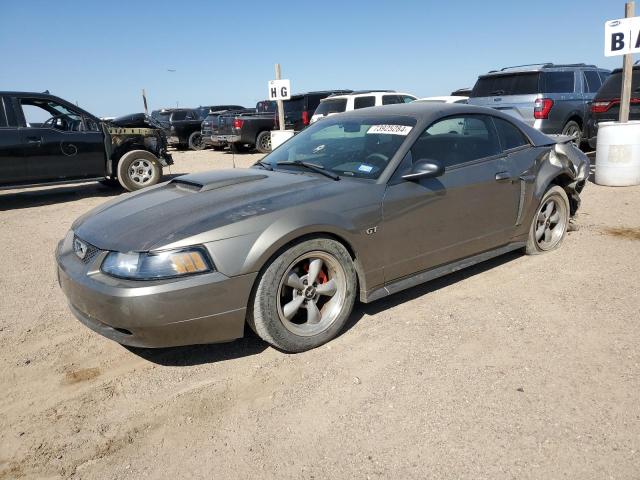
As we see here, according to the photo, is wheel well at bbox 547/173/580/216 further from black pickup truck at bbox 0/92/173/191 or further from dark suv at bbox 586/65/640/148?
black pickup truck at bbox 0/92/173/191

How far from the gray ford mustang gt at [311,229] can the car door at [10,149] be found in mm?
5933

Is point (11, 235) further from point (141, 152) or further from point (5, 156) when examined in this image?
point (141, 152)

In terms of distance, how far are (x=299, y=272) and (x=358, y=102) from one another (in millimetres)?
10713

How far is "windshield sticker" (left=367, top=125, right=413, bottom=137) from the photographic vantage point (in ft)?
12.3

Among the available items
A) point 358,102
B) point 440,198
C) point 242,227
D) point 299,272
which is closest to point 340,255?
point 299,272

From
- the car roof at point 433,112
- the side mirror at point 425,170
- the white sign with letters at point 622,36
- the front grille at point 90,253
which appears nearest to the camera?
the front grille at point 90,253

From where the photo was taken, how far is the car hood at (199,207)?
2.91 metres

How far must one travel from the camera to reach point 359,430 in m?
2.48

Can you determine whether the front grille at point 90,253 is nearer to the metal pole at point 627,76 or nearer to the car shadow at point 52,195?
the car shadow at point 52,195

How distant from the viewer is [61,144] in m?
8.86

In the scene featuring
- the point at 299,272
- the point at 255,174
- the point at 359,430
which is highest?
the point at 255,174

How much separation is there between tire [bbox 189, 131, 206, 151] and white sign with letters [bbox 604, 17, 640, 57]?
1495 cm

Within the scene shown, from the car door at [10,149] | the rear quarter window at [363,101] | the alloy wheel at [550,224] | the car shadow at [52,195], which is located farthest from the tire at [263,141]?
the alloy wheel at [550,224]

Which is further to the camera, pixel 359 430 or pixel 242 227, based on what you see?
pixel 242 227
